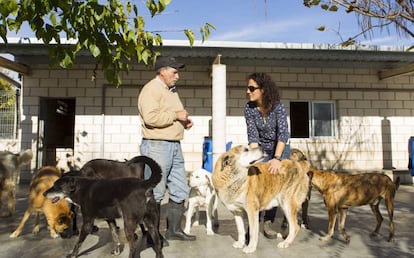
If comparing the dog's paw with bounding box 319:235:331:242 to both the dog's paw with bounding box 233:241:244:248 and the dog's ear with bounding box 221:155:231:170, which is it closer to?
the dog's paw with bounding box 233:241:244:248

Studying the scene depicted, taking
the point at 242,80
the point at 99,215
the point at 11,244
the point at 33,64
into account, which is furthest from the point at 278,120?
the point at 33,64

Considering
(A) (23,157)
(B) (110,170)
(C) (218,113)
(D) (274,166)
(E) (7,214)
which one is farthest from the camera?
(C) (218,113)

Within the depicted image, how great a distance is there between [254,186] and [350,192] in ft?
4.47

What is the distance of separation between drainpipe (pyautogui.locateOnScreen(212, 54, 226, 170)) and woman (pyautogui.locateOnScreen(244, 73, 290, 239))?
3015mm

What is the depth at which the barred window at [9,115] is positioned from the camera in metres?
9.26

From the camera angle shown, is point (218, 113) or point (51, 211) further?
point (218, 113)

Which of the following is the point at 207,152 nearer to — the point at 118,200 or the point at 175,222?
the point at 175,222

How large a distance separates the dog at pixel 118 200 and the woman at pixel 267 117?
4.26 ft

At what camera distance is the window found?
994 cm

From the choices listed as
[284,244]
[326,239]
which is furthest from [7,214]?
[326,239]

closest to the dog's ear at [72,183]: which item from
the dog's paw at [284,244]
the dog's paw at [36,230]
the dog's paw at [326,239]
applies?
the dog's paw at [36,230]

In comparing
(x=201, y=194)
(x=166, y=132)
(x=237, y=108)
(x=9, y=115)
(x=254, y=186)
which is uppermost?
(x=237, y=108)

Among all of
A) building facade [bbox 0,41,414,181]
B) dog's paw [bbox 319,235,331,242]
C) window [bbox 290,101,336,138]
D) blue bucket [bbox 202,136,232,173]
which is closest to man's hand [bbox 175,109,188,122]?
dog's paw [bbox 319,235,331,242]

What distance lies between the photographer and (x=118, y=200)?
9.60ft
